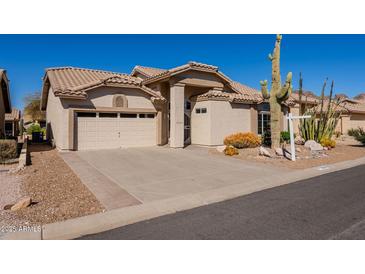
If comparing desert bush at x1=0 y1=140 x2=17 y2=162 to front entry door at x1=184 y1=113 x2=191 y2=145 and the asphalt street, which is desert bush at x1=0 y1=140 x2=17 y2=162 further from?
front entry door at x1=184 y1=113 x2=191 y2=145

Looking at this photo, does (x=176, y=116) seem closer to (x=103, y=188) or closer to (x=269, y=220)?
(x=103, y=188)

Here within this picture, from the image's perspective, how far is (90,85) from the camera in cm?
1383

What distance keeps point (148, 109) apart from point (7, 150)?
806cm

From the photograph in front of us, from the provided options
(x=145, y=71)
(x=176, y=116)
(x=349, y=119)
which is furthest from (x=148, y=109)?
(x=349, y=119)

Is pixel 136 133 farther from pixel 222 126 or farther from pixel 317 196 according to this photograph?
pixel 317 196

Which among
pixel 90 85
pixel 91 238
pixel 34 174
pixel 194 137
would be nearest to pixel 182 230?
pixel 91 238

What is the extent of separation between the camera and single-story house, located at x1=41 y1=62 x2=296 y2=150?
45.2 feet

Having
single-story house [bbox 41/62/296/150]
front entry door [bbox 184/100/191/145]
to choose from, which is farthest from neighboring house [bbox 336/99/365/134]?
front entry door [bbox 184/100/191/145]

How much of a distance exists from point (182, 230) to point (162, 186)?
280 cm

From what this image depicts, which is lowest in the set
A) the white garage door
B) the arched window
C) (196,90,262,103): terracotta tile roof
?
the white garage door

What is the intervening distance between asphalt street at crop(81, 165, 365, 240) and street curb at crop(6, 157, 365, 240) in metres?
0.20

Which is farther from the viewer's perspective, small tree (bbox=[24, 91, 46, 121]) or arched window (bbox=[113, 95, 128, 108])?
small tree (bbox=[24, 91, 46, 121])

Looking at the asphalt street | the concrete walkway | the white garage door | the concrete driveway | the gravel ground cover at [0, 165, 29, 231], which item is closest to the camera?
the asphalt street

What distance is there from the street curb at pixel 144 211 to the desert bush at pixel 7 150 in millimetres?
7980
